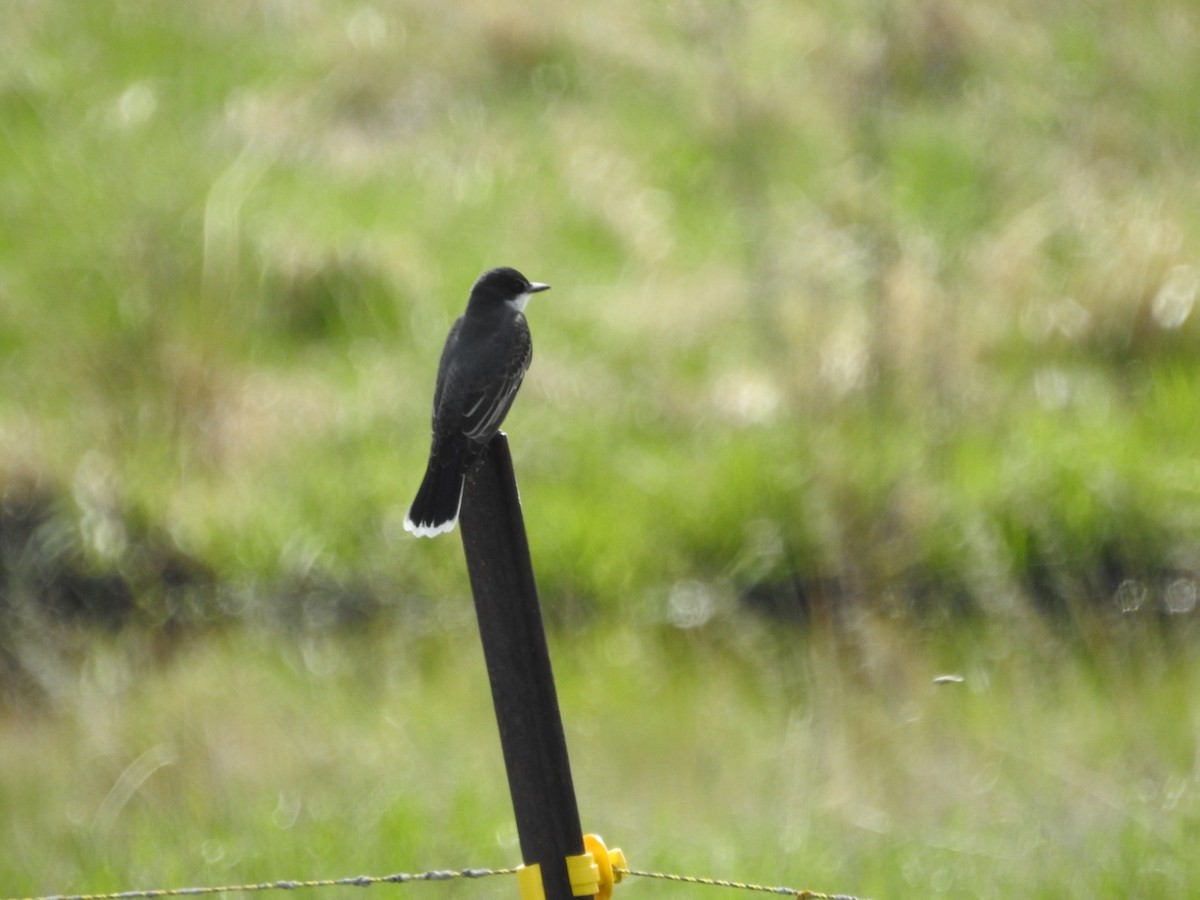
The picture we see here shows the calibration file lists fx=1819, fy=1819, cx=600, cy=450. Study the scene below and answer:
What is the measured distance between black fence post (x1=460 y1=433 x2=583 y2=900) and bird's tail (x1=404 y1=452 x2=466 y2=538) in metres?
1.09

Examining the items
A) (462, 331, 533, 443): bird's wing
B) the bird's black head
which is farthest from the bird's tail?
the bird's black head

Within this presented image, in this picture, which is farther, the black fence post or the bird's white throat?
the bird's white throat

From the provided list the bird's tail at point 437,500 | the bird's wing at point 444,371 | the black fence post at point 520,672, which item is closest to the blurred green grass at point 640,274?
the bird's wing at point 444,371

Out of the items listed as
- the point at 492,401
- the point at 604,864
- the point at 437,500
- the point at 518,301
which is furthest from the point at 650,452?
the point at 604,864

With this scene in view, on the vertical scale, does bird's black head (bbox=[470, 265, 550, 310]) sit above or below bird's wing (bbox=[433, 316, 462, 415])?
above

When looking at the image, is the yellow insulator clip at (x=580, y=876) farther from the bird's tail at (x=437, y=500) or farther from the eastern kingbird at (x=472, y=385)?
the bird's tail at (x=437, y=500)

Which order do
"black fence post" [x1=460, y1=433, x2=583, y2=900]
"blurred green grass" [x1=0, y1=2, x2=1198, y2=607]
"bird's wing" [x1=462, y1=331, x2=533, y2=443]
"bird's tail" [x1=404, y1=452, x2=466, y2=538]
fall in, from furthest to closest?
"blurred green grass" [x1=0, y1=2, x2=1198, y2=607], "bird's wing" [x1=462, y1=331, x2=533, y2=443], "bird's tail" [x1=404, y1=452, x2=466, y2=538], "black fence post" [x1=460, y1=433, x2=583, y2=900]

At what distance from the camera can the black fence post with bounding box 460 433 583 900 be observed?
3.31 m

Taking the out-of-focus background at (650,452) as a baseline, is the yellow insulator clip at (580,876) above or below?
below

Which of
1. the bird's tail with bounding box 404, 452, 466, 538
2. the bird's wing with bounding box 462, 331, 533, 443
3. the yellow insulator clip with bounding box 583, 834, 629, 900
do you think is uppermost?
the bird's wing with bounding box 462, 331, 533, 443

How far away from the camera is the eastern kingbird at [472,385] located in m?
4.45

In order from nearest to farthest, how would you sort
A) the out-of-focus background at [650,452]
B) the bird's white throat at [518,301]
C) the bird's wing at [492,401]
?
1. the bird's wing at [492,401]
2. the bird's white throat at [518,301]
3. the out-of-focus background at [650,452]

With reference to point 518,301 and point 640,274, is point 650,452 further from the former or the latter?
point 518,301

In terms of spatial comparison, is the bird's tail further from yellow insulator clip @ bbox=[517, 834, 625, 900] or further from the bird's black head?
yellow insulator clip @ bbox=[517, 834, 625, 900]
